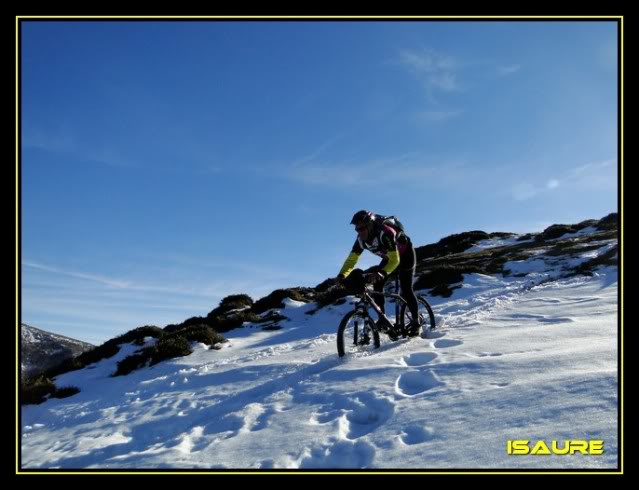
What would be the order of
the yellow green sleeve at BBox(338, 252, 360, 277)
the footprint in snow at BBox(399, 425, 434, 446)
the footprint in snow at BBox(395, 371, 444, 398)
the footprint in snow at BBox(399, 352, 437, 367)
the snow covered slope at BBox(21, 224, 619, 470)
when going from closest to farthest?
the snow covered slope at BBox(21, 224, 619, 470) < the footprint in snow at BBox(399, 425, 434, 446) < the footprint in snow at BBox(395, 371, 444, 398) < the footprint in snow at BBox(399, 352, 437, 367) < the yellow green sleeve at BBox(338, 252, 360, 277)

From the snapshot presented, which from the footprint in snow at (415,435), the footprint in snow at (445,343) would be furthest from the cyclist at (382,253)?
the footprint in snow at (415,435)

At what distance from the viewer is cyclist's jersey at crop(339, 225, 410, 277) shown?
8.08 metres

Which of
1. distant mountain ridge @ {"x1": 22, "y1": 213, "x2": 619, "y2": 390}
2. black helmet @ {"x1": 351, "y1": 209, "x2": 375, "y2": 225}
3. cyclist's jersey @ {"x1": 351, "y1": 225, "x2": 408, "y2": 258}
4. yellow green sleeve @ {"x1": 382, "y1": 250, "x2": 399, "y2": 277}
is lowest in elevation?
distant mountain ridge @ {"x1": 22, "y1": 213, "x2": 619, "y2": 390}

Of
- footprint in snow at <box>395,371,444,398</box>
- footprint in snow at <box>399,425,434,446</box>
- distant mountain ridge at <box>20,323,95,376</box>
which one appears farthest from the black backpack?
distant mountain ridge at <box>20,323,95,376</box>

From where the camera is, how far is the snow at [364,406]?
407 centimetres

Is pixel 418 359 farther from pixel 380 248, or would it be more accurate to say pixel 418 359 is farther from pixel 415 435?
pixel 415 435

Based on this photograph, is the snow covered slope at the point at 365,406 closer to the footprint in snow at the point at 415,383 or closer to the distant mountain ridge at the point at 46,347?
the footprint in snow at the point at 415,383

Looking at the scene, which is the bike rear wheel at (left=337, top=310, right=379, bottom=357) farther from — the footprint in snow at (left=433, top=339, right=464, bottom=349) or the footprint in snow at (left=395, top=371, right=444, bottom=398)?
the footprint in snow at (left=395, top=371, right=444, bottom=398)

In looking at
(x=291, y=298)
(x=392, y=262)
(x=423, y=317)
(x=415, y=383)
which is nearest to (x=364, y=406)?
(x=415, y=383)
